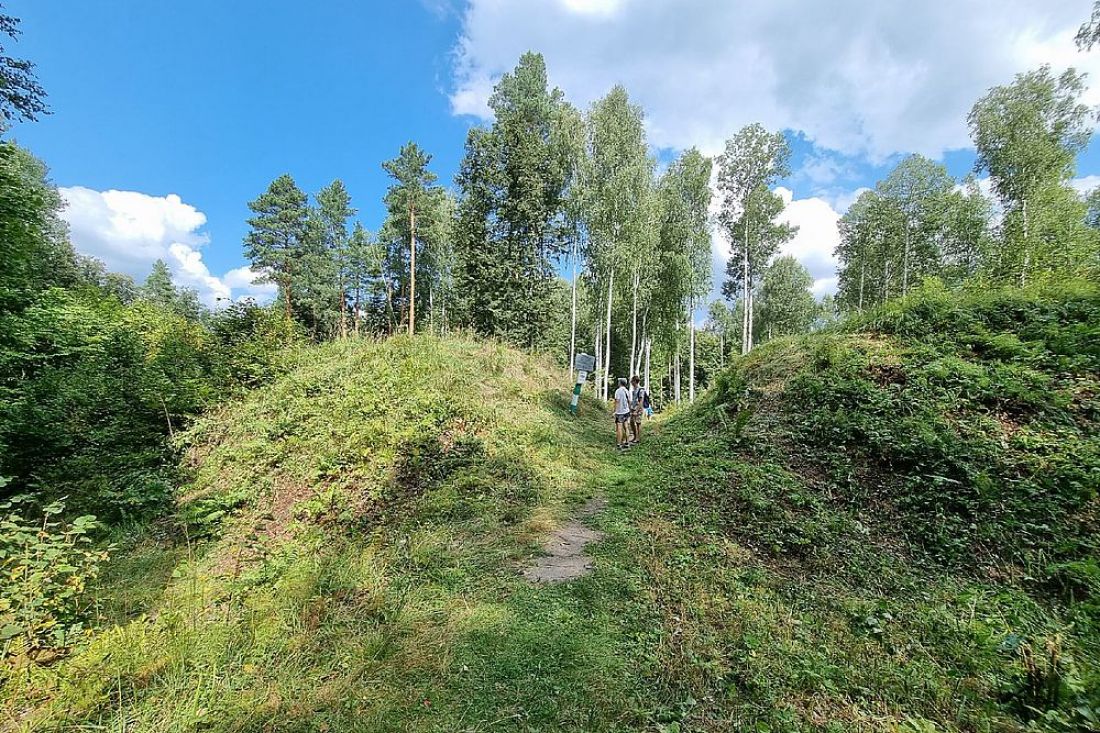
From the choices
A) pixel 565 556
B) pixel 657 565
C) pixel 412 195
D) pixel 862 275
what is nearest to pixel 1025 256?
pixel 862 275

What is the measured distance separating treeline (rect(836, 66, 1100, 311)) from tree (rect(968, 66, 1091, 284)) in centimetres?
3

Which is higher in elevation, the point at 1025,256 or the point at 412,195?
the point at 412,195

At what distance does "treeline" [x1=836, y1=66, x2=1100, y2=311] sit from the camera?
53.7 feet

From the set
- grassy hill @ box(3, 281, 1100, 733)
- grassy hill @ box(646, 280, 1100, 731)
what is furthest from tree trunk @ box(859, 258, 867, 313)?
grassy hill @ box(646, 280, 1100, 731)

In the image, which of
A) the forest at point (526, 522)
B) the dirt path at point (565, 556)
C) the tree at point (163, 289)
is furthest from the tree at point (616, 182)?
the tree at point (163, 289)

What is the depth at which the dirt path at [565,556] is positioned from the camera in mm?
4059

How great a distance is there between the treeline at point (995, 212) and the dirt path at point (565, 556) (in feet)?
39.4

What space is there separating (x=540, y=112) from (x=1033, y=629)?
2347cm

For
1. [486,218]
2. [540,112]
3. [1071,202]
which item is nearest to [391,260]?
[486,218]

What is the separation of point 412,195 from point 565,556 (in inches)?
1166

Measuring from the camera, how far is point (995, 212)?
67.1ft

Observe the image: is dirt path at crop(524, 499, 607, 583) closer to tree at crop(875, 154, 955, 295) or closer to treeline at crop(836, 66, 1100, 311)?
treeline at crop(836, 66, 1100, 311)

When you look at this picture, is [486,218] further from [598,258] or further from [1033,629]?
[1033,629]

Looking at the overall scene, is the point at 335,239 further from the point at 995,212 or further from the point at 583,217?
the point at 995,212
